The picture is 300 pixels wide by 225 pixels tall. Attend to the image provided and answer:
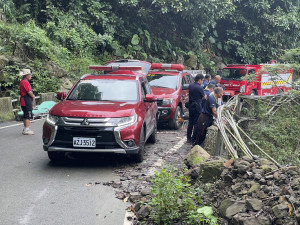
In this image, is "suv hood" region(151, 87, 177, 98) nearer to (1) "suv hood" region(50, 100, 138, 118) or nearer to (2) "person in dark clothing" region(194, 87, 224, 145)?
(2) "person in dark clothing" region(194, 87, 224, 145)

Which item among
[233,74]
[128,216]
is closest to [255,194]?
[128,216]

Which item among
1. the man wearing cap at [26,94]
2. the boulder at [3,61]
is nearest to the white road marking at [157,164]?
the man wearing cap at [26,94]

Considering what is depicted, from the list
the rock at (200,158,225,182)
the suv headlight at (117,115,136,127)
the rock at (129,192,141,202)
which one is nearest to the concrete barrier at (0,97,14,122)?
the suv headlight at (117,115,136,127)

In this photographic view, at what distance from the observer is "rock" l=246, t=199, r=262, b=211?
4344 mm

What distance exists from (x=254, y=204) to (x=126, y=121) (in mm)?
3368

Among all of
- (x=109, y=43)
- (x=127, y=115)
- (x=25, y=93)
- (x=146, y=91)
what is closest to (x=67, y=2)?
(x=109, y=43)

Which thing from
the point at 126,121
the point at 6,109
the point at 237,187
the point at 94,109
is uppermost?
the point at 94,109

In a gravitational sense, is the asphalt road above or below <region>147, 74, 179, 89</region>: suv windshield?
below

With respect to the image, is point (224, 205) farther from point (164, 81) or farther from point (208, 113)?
point (164, 81)

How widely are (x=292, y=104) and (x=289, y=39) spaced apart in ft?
70.5

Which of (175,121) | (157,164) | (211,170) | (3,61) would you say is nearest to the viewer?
(211,170)

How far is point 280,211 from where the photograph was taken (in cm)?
414

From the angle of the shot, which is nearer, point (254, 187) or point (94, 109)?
point (254, 187)

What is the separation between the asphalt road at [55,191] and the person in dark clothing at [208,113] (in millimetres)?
2276
